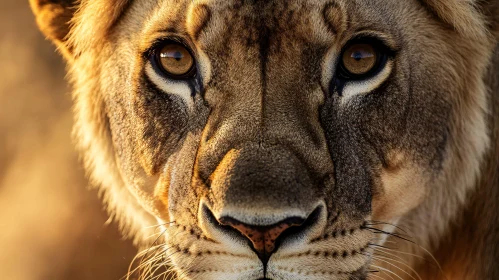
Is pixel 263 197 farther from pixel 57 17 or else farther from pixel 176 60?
pixel 57 17

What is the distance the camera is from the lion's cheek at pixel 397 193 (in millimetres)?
3598

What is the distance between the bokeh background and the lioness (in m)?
3.92

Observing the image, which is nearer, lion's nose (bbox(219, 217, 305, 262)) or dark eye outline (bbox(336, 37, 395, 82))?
lion's nose (bbox(219, 217, 305, 262))

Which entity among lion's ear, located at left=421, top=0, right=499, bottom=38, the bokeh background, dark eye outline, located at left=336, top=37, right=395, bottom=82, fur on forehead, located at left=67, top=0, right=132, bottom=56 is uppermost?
fur on forehead, located at left=67, top=0, right=132, bottom=56

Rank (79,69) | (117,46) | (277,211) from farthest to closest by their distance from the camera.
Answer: (79,69), (117,46), (277,211)

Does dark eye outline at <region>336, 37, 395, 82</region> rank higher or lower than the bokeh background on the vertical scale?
higher

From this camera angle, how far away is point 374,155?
3557 millimetres

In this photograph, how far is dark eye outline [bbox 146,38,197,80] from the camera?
11.8 ft

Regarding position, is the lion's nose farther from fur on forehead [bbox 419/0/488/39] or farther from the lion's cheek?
fur on forehead [bbox 419/0/488/39]

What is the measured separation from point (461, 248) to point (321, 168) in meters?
1.15

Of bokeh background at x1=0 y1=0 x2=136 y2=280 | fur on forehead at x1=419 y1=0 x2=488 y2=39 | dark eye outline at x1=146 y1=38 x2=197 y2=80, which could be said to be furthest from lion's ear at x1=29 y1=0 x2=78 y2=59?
bokeh background at x1=0 y1=0 x2=136 y2=280

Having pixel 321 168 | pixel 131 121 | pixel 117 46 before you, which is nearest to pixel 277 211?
pixel 321 168

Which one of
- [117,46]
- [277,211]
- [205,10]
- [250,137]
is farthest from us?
[117,46]

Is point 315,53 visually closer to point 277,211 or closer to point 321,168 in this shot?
point 321,168
